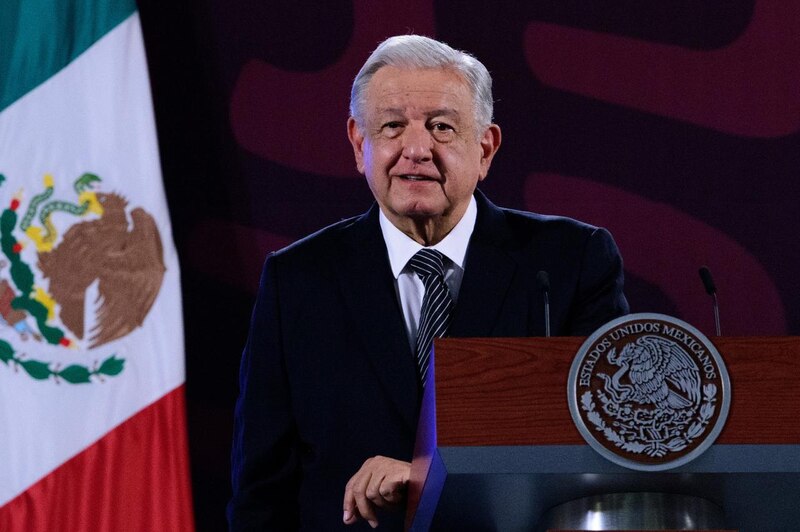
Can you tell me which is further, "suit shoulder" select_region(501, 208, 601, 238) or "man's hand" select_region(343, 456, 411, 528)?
"suit shoulder" select_region(501, 208, 601, 238)

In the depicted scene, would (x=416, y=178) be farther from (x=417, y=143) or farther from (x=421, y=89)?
(x=421, y=89)

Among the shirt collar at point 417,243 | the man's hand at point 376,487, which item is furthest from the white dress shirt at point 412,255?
the man's hand at point 376,487

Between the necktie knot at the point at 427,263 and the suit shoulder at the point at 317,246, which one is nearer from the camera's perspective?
the necktie knot at the point at 427,263

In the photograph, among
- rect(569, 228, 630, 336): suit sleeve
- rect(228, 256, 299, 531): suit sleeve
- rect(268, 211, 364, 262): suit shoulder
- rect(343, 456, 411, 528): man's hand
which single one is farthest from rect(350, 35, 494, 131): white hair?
rect(343, 456, 411, 528): man's hand

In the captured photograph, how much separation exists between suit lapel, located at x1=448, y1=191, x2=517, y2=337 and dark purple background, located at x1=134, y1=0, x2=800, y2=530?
107 cm

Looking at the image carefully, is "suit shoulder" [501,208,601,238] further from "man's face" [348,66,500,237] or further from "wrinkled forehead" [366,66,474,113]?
"wrinkled forehead" [366,66,474,113]

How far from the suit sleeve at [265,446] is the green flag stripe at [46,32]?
143 cm

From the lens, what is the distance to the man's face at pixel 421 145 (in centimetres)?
219

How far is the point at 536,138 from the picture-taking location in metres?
3.30

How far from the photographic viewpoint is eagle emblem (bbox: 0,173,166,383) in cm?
298

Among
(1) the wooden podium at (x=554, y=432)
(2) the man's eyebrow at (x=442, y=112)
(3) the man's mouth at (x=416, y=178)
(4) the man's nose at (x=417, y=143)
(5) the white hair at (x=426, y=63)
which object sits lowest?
(1) the wooden podium at (x=554, y=432)

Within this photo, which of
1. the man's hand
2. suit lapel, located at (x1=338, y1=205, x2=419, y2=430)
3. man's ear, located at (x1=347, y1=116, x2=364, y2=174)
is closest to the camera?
the man's hand

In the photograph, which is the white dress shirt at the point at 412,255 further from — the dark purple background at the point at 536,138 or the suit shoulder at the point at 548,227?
the dark purple background at the point at 536,138

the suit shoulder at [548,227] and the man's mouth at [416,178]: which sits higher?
the man's mouth at [416,178]
